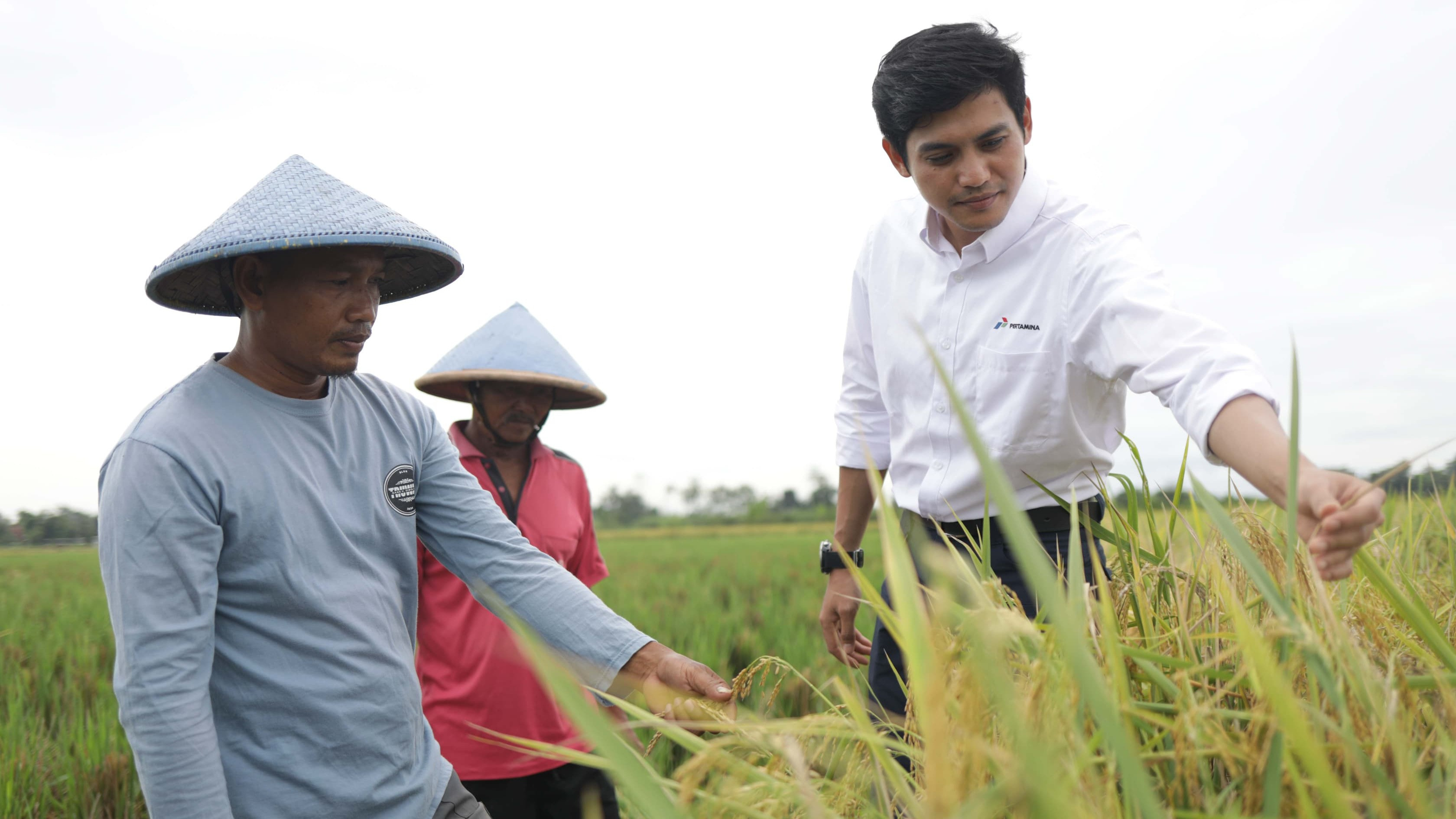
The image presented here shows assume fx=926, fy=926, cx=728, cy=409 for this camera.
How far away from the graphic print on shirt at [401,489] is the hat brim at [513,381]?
3.69ft

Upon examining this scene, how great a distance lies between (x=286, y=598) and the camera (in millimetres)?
1642

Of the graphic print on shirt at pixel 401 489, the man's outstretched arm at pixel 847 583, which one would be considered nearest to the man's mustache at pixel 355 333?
the graphic print on shirt at pixel 401 489

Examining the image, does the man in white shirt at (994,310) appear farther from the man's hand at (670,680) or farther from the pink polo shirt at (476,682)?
the pink polo shirt at (476,682)

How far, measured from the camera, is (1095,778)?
0.66 m

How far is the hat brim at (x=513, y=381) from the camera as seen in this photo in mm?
3062

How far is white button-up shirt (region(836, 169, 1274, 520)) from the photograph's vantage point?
68.7 inches

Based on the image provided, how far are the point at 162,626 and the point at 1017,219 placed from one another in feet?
5.99

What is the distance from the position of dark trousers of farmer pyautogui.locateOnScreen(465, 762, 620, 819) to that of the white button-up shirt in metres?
1.28

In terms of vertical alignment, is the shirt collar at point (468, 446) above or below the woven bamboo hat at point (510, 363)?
below

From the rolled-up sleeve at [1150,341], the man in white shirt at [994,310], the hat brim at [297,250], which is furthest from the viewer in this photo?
the man in white shirt at [994,310]

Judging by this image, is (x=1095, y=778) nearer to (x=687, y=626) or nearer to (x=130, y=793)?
(x=130, y=793)

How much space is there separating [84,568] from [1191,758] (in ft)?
58.4

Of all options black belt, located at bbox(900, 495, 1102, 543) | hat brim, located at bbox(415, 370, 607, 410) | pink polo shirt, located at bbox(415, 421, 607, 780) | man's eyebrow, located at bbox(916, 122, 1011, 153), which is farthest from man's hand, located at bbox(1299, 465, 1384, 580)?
hat brim, located at bbox(415, 370, 607, 410)

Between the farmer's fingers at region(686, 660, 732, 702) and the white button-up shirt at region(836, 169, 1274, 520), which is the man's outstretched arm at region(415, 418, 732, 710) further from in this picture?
the white button-up shirt at region(836, 169, 1274, 520)
